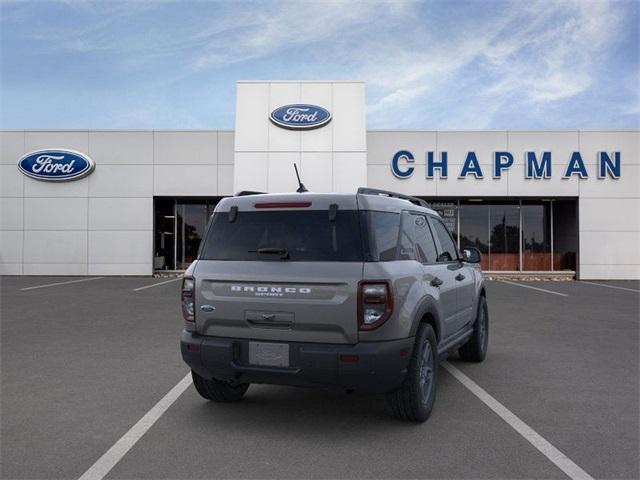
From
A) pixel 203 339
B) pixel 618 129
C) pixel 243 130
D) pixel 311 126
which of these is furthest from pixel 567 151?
pixel 203 339

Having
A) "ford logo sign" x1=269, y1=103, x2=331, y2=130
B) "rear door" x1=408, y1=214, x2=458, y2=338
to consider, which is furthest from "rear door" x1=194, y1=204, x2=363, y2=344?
"ford logo sign" x1=269, y1=103, x2=331, y2=130

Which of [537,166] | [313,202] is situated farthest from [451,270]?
[537,166]

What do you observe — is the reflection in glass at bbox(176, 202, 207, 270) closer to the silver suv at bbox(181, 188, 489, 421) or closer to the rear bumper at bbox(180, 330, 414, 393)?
the silver suv at bbox(181, 188, 489, 421)

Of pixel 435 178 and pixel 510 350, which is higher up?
pixel 435 178

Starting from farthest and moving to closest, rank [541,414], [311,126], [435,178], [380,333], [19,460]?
[435,178] < [311,126] < [541,414] < [380,333] < [19,460]

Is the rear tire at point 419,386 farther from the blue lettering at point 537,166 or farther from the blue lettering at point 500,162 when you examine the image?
the blue lettering at point 537,166

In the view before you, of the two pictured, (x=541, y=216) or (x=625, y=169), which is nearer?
(x=625, y=169)

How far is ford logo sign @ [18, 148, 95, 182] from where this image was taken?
20.4 metres

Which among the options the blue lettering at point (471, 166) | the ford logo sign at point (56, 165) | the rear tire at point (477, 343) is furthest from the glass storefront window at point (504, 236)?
the ford logo sign at point (56, 165)

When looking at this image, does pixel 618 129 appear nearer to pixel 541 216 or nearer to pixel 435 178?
pixel 541 216

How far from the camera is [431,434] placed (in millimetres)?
4012

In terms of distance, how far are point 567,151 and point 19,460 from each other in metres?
21.0

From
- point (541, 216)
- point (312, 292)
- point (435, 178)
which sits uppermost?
point (435, 178)

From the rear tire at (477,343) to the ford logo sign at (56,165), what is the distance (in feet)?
58.7
